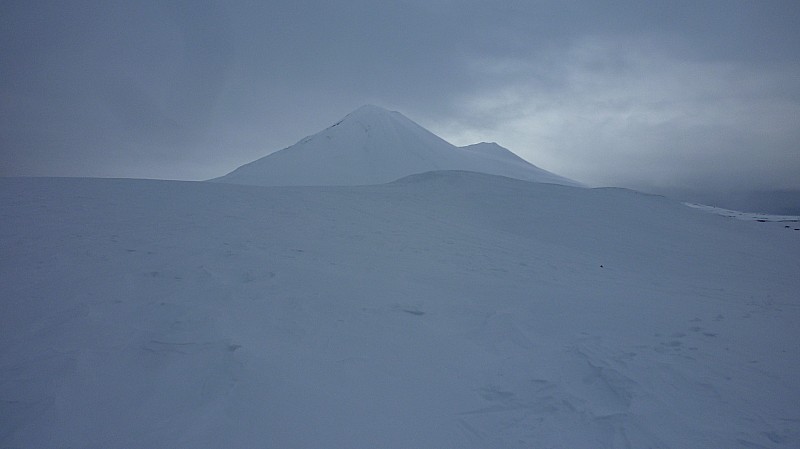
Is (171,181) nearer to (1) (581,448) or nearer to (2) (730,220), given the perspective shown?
(1) (581,448)

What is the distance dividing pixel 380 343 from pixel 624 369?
2462 mm

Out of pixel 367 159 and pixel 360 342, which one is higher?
pixel 367 159

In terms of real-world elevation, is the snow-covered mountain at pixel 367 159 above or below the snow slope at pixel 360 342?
above

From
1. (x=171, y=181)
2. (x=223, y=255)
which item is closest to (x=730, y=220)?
(x=223, y=255)

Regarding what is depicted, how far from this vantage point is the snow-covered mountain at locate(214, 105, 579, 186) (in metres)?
40.8

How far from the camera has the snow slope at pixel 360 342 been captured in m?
2.94

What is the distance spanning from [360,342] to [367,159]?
4203 cm

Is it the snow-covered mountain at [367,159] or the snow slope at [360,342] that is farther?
the snow-covered mountain at [367,159]

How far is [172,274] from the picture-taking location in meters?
5.29

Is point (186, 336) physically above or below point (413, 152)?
below

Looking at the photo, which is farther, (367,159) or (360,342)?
(367,159)

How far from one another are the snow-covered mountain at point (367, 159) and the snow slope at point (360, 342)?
3194 centimetres

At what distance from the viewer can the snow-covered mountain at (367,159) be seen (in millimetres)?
40812

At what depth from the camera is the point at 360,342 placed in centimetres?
411
